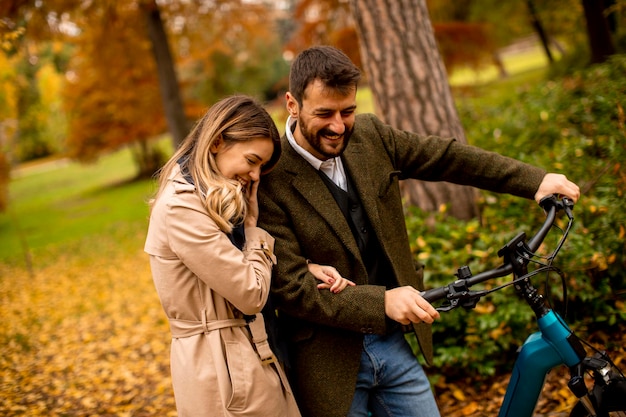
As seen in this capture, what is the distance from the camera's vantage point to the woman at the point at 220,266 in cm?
194

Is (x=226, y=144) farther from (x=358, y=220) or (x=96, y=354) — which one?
(x=96, y=354)

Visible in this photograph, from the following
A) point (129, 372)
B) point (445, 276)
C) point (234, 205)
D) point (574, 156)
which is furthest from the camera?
point (129, 372)

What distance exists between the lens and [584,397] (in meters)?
1.99

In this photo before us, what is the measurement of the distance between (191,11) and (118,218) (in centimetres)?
676

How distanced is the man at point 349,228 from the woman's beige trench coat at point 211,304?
19 cm

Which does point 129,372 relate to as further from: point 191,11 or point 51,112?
point 51,112

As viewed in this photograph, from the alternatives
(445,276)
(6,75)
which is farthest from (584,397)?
(6,75)

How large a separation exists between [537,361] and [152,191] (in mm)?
7132

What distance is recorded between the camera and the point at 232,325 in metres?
2.07

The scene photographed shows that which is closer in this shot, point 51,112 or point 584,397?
point 584,397

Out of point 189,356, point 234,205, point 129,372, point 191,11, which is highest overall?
point 191,11

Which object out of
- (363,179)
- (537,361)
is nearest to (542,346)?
(537,361)

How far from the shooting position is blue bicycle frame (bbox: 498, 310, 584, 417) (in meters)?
1.96

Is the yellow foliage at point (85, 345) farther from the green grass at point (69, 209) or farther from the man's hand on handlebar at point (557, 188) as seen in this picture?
the man's hand on handlebar at point (557, 188)
